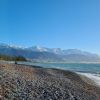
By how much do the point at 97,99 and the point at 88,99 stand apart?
3.90 feet

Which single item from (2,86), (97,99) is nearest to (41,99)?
(2,86)

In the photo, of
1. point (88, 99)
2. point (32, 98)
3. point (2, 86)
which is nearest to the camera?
point (32, 98)

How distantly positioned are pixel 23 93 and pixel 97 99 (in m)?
5.88

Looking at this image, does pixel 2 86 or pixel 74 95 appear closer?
pixel 2 86

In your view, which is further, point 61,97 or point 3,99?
point 61,97

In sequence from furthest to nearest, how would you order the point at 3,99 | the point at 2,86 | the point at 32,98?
the point at 2,86
the point at 32,98
the point at 3,99

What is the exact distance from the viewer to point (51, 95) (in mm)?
15141

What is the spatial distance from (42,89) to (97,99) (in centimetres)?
414

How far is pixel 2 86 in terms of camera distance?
14.9 m

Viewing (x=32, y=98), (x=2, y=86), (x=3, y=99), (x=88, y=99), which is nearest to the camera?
(x=3, y=99)

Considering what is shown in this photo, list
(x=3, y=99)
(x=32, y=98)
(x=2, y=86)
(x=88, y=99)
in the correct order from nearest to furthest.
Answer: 1. (x=3, y=99)
2. (x=32, y=98)
3. (x=2, y=86)
4. (x=88, y=99)

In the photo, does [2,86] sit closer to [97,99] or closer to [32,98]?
[32,98]

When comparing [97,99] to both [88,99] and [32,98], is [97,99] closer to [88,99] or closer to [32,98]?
[88,99]

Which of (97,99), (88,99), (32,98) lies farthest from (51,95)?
(97,99)
